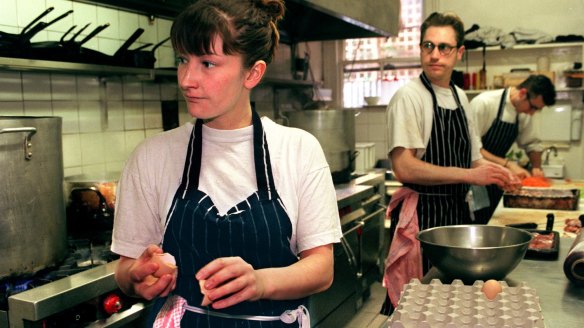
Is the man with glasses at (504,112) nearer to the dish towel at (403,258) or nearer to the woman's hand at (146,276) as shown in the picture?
the dish towel at (403,258)

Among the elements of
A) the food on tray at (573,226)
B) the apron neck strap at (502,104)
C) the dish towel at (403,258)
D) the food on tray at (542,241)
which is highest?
the apron neck strap at (502,104)

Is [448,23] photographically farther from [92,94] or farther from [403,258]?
[92,94]

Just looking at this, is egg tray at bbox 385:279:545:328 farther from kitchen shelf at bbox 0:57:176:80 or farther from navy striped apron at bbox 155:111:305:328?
kitchen shelf at bbox 0:57:176:80

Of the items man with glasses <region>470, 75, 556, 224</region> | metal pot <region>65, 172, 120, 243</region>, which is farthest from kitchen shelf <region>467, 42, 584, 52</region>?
metal pot <region>65, 172, 120, 243</region>

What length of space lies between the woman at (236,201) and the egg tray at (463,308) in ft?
0.66

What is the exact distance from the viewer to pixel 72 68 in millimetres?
2234

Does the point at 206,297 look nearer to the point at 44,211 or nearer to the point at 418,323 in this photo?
the point at 418,323

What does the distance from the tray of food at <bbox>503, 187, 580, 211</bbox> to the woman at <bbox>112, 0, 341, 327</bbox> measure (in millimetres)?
1995

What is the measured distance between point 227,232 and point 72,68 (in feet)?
4.24

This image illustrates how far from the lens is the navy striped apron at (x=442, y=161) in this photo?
251cm

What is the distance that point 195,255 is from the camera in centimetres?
130

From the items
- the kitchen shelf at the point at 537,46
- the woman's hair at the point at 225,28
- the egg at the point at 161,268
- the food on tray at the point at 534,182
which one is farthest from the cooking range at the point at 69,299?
the kitchen shelf at the point at 537,46

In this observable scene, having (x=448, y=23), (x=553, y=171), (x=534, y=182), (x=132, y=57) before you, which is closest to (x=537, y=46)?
(x=553, y=171)

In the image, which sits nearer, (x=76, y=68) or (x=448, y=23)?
(x=76, y=68)
